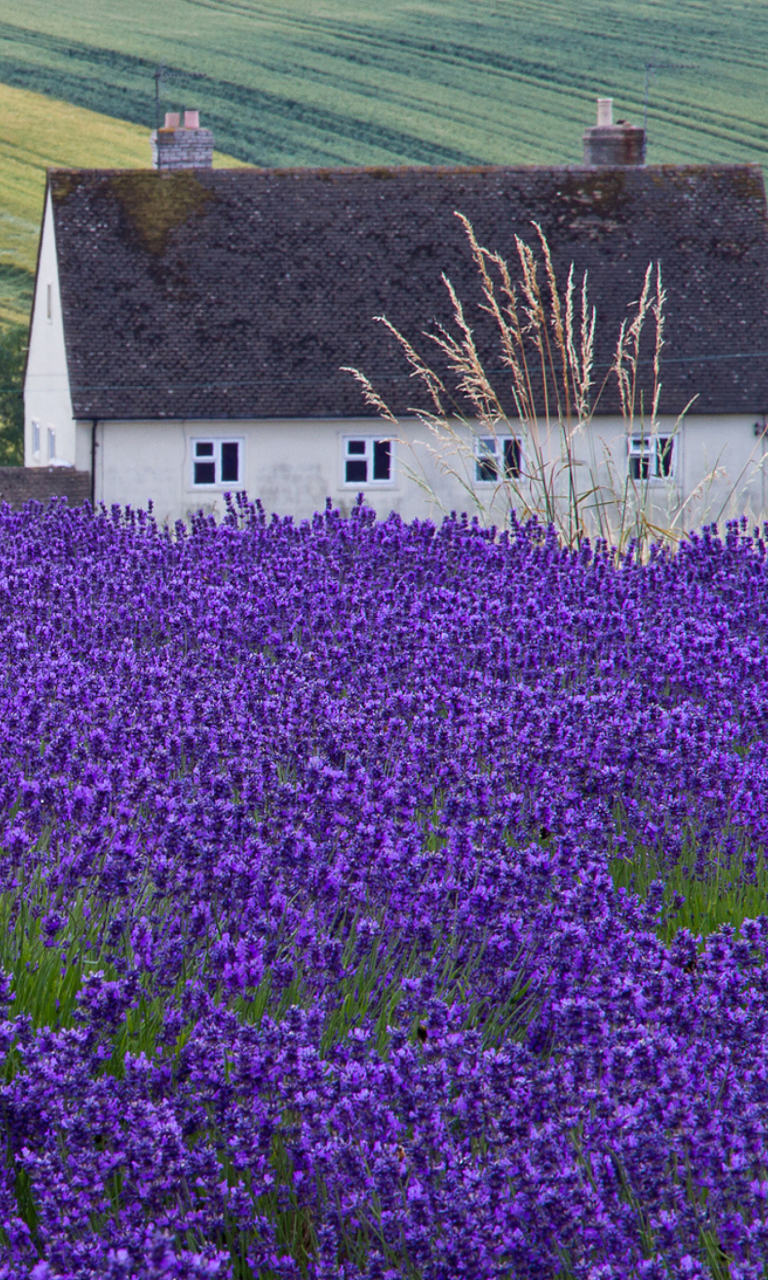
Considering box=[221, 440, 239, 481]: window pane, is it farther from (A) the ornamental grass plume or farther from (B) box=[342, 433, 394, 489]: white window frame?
(A) the ornamental grass plume

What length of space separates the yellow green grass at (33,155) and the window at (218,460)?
31.0 m

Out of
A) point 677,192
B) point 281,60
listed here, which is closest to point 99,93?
point 281,60

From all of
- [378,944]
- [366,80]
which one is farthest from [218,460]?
[366,80]

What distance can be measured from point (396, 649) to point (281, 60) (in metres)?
70.3

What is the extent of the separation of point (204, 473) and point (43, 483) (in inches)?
154

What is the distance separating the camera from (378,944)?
3.08m

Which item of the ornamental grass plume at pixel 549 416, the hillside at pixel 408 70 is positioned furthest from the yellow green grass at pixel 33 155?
the ornamental grass plume at pixel 549 416

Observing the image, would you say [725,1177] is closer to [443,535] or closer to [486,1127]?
[486,1127]

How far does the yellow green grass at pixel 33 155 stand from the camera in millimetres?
60478

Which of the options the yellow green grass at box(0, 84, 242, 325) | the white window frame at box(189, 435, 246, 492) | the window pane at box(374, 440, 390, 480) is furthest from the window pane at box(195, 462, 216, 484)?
the yellow green grass at box(0, 84, 242, 325)

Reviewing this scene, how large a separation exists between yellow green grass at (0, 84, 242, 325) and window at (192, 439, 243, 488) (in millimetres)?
30980

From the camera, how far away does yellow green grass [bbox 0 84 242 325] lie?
6048 cm

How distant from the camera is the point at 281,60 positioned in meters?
70.1

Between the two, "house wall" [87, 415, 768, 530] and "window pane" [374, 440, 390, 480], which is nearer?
"house wall" [87, 415, 768, 530]
